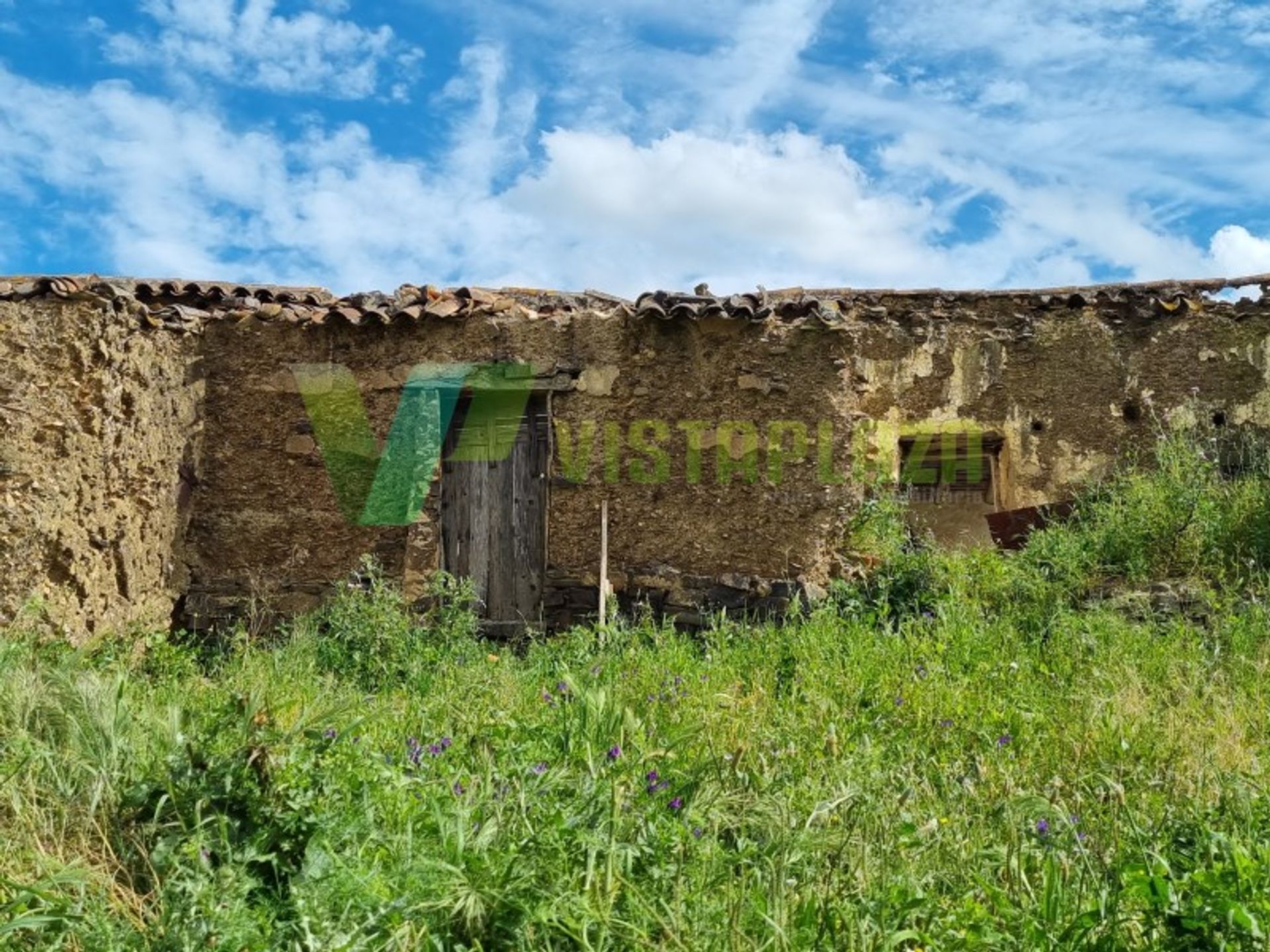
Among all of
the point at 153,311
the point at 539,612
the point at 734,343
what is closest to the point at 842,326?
the point at 734,343

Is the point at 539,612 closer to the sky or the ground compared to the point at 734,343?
closer to the ground

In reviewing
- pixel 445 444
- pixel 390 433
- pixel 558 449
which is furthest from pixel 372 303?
pixel 558 449

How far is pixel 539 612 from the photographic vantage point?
27.0 feet

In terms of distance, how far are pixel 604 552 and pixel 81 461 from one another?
3355mm

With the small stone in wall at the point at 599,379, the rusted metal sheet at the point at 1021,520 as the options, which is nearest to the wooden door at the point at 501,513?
the small stone in wall at the point at 599,379

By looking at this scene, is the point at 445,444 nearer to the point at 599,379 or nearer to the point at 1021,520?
the point at 599,379

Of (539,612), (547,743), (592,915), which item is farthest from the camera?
(539,612)

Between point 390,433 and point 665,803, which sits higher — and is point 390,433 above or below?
above

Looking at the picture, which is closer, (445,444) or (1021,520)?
(445,444)

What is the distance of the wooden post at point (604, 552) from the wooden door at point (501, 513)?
0.46m

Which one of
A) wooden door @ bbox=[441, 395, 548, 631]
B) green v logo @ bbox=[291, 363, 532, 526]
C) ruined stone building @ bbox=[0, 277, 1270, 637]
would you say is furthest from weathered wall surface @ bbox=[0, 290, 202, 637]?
wooden door @ bbox=[441, 395, 548, 631]

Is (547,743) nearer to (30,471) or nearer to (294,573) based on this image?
(30,471)

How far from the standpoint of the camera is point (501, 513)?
854 centimetres

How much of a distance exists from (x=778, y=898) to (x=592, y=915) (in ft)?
1.58
